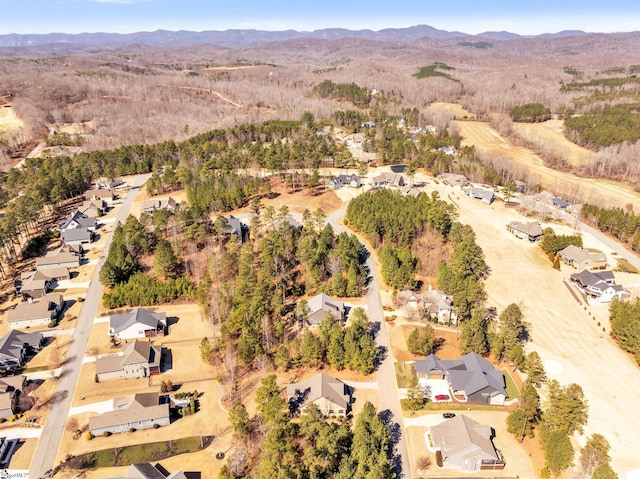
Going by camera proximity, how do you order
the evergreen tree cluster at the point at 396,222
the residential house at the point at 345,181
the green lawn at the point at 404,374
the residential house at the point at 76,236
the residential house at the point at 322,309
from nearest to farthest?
the green lawn at the point at 404,374 < the residential house at the point at 322,309 < the evergreen tree cluster at the point at 396,222 < the residential house at the point at 76,236 < the residential house at the point at 345,181

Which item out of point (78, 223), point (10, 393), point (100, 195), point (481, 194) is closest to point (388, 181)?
point (481, 194)

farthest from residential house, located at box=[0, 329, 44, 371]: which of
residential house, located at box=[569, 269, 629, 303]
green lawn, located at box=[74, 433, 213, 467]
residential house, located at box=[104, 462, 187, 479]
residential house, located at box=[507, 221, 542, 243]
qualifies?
residential house, located at box=[507, 221, 542, 243]

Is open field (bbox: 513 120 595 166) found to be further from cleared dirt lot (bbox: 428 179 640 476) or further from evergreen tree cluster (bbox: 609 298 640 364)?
evergreen tree cluster (bbox: 609 298 640 364)

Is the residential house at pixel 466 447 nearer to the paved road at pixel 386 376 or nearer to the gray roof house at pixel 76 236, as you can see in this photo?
the paved road at pixel 386 376

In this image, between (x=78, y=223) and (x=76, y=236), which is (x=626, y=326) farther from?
(x=78, y=223)

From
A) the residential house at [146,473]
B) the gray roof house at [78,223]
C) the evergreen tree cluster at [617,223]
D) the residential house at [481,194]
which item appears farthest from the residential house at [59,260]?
the evergreen tree cluster at [617,223]

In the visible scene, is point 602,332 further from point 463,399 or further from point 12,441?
point 12,441
